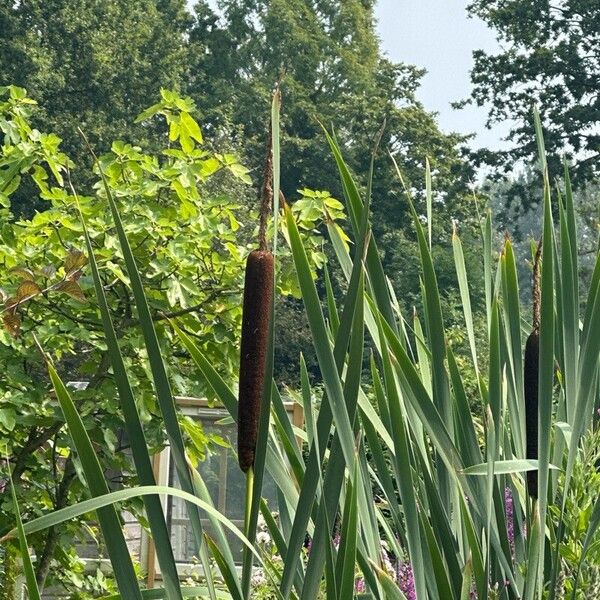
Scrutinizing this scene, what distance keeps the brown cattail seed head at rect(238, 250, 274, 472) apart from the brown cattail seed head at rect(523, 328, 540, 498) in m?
0.52

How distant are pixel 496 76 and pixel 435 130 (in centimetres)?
722

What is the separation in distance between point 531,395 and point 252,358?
22.0 inches

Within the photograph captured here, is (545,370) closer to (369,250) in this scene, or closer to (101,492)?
(369,250)

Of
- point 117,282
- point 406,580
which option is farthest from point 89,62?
point 406,580

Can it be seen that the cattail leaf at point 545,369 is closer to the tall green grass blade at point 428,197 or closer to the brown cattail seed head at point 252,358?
the tall green grass blade at point 428,197

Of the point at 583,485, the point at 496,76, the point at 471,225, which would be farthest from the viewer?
the point at 471,225

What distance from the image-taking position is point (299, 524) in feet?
3.71

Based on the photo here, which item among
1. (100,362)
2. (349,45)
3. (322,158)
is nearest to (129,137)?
(322,158)

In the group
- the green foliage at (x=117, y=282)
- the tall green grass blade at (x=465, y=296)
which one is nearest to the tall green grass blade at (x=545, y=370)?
the tall green grass blade at (x=465, y=296)

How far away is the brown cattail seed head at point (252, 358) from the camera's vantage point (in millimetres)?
1127

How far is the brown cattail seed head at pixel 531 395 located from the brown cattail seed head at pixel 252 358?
0.52 metres

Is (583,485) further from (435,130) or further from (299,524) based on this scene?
(435,130)

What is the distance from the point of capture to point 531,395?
1.58 meters

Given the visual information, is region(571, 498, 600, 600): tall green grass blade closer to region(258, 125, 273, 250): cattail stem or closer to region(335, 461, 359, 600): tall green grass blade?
region(335, 461, 359, 600): tall green grass blade
